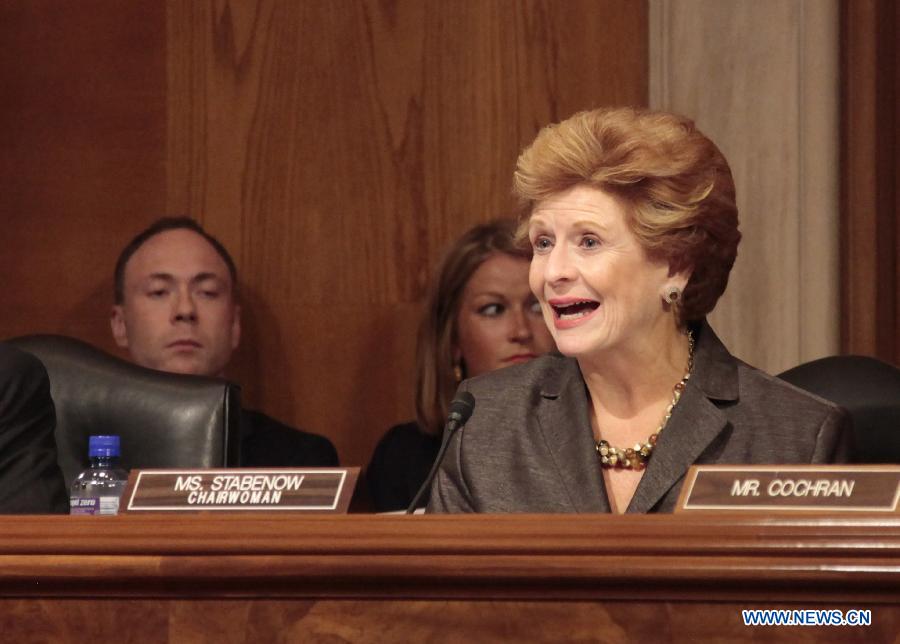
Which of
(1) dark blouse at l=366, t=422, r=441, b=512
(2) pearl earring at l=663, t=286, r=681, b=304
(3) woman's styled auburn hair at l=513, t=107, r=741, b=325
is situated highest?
(3) woman's styled auburn hair at l=513, t=107, r=741, b=325

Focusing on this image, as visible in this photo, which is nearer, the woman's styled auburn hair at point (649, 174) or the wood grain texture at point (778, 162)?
the woman's styled auburn hair at point (649, 174)

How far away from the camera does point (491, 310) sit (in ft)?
9.99

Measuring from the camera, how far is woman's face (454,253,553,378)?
300 cm

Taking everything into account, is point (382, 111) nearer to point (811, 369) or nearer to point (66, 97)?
point (66, 97)

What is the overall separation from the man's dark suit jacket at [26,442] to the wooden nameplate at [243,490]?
0.72 meters

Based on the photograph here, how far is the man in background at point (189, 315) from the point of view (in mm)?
3043

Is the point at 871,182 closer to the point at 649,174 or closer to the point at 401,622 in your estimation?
the point at 649,174

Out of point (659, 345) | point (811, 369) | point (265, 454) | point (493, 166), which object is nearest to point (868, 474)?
point (659, 345)

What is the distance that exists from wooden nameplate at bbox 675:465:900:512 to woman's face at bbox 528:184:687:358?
0.71 metres

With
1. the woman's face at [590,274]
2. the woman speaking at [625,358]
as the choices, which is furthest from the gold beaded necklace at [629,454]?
the woman's face at [590,274]

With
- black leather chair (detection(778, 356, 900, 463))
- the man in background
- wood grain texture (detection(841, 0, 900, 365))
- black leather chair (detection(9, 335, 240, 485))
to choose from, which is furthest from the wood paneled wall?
black leather chair (detection(778, 356, 900, 463))

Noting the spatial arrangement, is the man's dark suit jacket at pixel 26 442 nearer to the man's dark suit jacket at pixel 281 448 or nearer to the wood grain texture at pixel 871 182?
the man's dark suit jacket at pixel 281 448

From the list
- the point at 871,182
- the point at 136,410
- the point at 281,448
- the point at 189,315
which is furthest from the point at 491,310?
the point at 136,410

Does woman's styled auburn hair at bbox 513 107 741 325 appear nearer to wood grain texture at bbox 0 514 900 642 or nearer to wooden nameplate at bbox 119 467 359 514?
wooden nameplate at bbox 119 467 359 514
